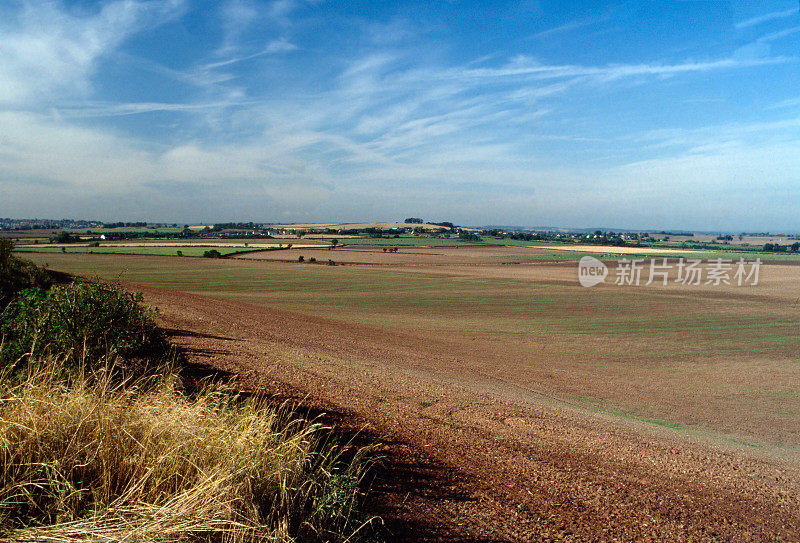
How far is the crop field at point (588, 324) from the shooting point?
16.6 meters

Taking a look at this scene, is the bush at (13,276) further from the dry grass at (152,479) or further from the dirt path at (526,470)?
the dry grass at (152,479)

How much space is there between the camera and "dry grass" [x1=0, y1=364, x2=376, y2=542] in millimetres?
3449

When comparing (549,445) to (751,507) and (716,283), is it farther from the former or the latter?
(716,283)

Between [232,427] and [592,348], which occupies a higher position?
[232,427]

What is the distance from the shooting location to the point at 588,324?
122ft

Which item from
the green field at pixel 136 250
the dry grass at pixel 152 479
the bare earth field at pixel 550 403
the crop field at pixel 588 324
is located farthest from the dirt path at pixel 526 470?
the green field at pixel 136 250

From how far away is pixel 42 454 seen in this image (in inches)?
159

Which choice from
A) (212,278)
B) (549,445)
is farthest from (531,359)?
(212,278)

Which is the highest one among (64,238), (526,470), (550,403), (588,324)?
(64,238)

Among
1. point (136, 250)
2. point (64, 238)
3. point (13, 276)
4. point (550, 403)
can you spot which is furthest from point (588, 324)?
point (64, 238)

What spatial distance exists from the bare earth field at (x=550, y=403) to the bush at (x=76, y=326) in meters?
2.13

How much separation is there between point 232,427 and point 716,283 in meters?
79.1

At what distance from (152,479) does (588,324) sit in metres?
36.9

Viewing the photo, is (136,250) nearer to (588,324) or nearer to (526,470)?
(588,324)
